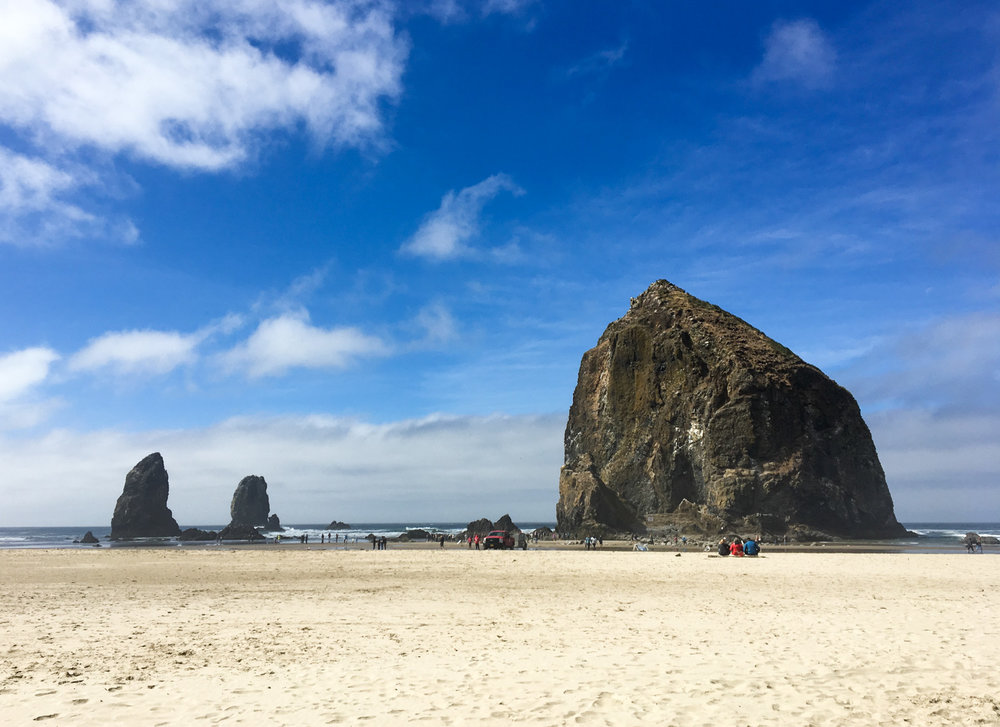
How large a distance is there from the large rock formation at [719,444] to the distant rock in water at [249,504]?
119625mm

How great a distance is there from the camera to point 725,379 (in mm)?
84688

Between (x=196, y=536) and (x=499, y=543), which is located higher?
(x=499, y=543)

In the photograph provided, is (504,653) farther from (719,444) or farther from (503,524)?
(503,524)

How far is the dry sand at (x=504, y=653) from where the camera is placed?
842cm

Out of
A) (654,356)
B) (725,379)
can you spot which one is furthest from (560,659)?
(654,356)

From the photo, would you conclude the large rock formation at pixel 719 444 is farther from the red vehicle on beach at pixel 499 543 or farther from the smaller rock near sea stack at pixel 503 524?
the red vehicle on beach at pixel 499 543

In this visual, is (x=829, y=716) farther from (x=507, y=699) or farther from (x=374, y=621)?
(x=374, y=621)

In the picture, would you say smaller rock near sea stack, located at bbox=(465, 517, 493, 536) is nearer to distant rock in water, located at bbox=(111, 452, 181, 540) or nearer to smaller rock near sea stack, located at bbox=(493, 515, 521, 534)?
smaller rock near sea stack, located at bbox=(493, 515, 521, 534)

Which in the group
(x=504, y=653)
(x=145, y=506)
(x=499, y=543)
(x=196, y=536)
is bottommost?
(x=196, y=536)

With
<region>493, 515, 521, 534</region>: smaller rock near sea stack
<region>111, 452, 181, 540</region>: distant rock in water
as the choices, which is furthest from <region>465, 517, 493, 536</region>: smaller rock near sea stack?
<region>111, 452, 181, 540</region>: distant rock in water

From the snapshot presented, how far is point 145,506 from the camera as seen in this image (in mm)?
129125

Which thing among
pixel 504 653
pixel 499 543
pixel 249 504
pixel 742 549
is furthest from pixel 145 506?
pixel 504 653

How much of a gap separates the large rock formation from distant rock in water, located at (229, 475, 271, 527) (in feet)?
392

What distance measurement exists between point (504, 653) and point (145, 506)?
140883mm
